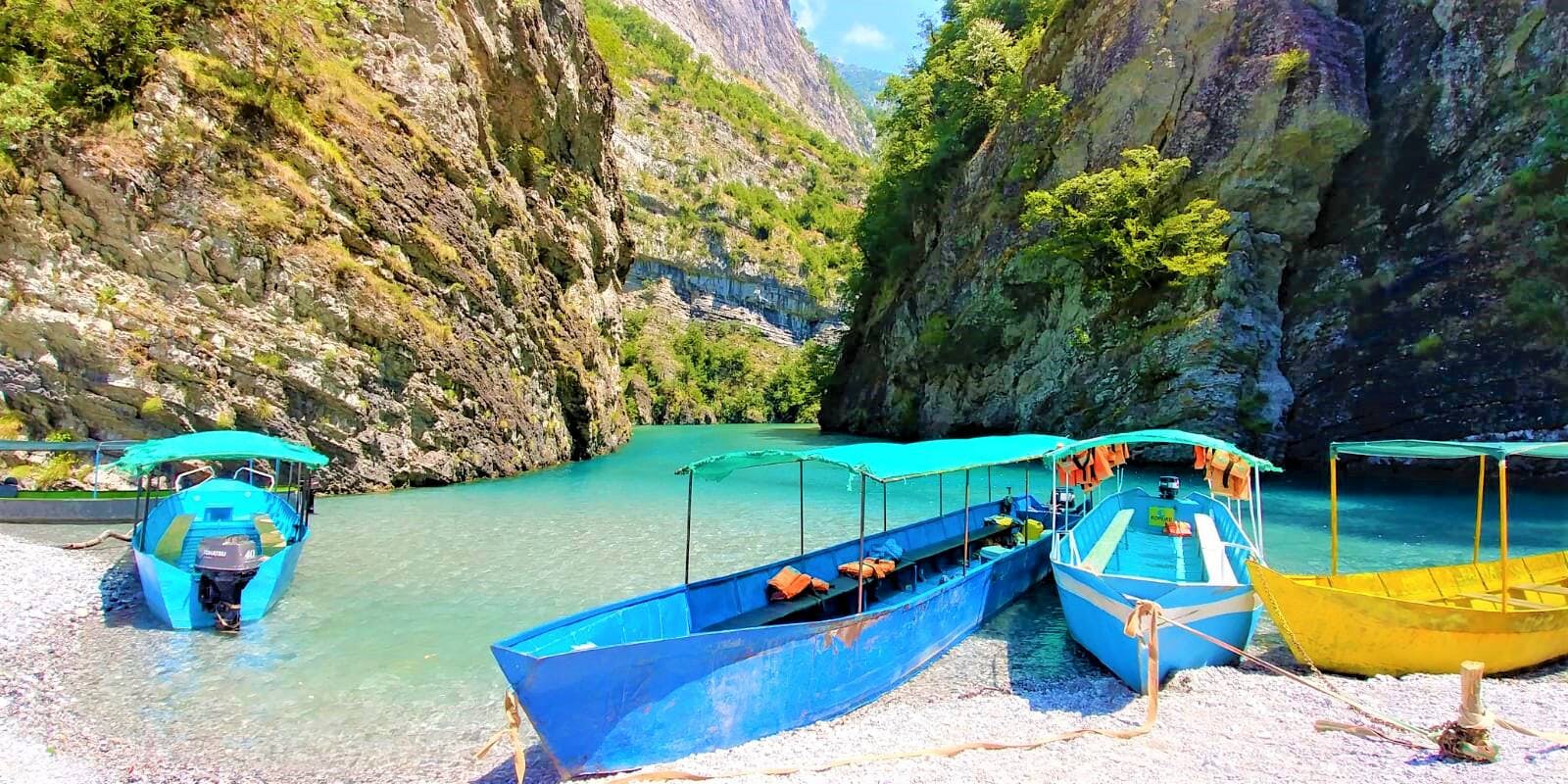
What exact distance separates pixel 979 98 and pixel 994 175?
6909 mm

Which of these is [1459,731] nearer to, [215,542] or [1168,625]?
[1168,625]

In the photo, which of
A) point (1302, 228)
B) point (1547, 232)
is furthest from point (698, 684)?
point (1302, 228)

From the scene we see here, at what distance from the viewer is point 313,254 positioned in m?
20.9

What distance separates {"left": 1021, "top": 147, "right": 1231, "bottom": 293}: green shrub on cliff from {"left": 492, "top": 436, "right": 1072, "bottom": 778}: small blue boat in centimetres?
2333

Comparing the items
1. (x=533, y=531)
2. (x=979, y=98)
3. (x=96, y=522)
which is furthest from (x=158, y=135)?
(x=979, y=98)

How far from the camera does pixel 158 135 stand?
18953 mm

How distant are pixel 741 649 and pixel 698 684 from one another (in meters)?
0.49

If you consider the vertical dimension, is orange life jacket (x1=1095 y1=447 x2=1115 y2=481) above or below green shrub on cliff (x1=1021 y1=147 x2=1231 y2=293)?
below

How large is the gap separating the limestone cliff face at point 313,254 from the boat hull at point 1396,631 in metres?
23.5

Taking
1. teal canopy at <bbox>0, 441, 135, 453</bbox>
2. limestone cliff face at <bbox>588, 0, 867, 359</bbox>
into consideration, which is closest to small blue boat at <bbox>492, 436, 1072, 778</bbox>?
teal canopy at <bbox>0, 441, 135, 453</bbox>

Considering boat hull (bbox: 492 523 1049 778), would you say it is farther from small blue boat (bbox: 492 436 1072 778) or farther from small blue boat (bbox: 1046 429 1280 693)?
small blue boat (bbox: 1046 429 1280 693)

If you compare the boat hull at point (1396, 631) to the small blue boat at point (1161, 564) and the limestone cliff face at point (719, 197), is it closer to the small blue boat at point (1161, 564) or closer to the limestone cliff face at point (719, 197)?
the small blue boat at point (1161, 564)

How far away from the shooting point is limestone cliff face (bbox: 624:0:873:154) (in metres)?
136

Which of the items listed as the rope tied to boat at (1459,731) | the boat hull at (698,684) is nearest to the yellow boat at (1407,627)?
the rope tied to boat at (1459,731)
